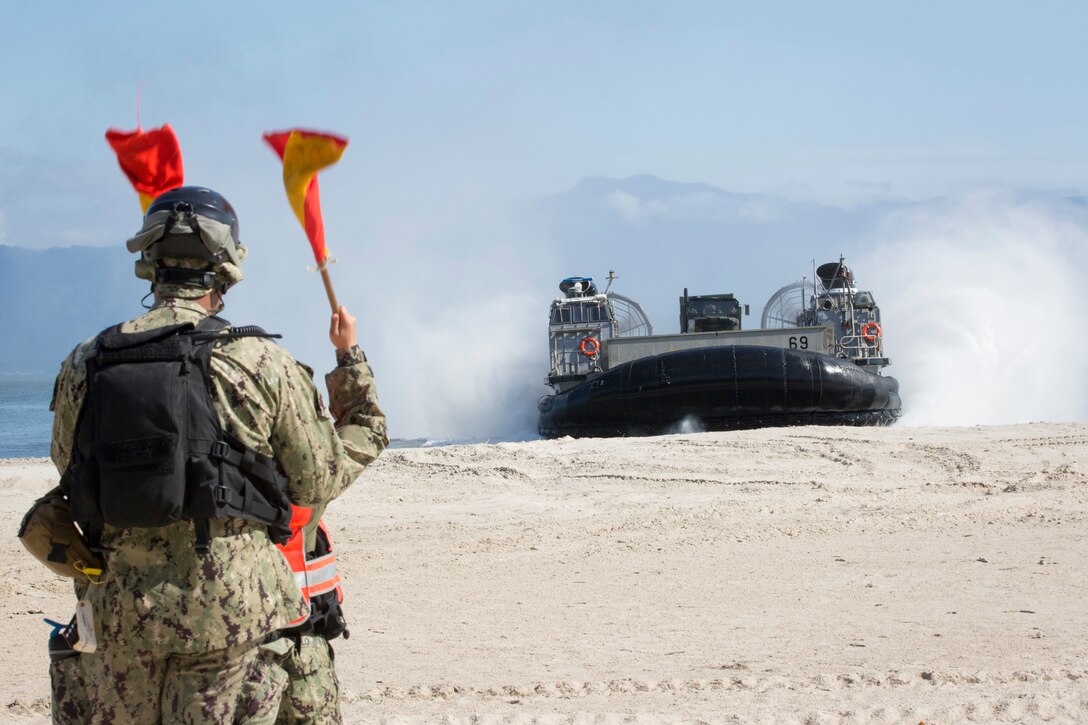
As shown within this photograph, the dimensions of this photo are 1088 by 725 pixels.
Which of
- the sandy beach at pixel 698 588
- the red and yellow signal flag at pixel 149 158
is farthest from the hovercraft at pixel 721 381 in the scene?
the red and yellow signal flag at pixel 149 158

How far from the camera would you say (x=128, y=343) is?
5.91ft

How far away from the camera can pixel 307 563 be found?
2.18 metres

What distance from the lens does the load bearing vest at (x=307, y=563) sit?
6.84 feet

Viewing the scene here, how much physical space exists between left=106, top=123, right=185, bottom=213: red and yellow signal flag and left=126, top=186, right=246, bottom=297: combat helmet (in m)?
0.45

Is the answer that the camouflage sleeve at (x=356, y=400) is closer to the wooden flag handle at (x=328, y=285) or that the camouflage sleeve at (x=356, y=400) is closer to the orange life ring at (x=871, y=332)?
the wooden flag handle at (x=328, y=285)

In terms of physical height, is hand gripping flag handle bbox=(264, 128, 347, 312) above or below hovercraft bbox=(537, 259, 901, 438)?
below

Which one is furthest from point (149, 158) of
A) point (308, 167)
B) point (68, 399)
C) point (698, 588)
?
point (698, 588)

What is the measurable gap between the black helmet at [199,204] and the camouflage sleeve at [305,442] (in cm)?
28

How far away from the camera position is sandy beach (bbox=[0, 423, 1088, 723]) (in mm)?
3531

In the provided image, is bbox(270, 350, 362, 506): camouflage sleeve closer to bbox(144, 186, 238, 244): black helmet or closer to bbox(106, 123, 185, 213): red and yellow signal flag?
bbox(144, 186, 238, 244): black helmet

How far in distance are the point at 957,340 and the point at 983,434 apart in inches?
380

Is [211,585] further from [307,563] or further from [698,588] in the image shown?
[698,588]

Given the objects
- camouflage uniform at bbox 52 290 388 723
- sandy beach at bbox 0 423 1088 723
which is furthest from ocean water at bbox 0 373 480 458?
camouflage uniform at bbox 52 290 388 723

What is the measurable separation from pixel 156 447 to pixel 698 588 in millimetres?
3698
